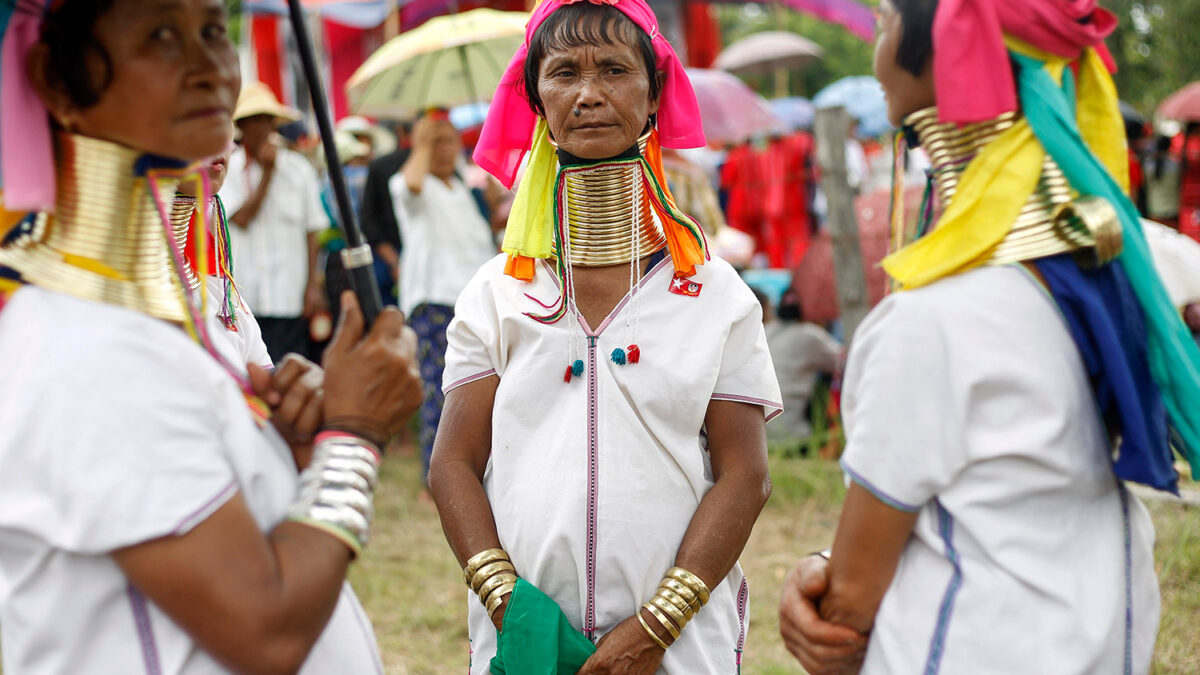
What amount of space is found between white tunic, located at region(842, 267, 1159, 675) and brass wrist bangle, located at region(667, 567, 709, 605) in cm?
60

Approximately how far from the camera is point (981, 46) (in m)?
1.77

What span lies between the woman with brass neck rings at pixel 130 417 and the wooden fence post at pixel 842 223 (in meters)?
5.76

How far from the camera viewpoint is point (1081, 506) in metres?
1.83

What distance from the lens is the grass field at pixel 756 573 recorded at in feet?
14.8

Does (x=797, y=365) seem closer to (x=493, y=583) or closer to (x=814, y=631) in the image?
(x=493, y=583)

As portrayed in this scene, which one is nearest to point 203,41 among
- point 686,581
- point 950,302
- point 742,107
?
point 950,302

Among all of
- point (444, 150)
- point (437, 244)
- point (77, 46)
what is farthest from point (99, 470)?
point (444, 150)

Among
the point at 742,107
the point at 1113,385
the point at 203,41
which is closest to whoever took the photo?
the point at 203,41

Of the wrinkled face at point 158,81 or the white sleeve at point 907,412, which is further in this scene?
the white sleeve at point 907,412

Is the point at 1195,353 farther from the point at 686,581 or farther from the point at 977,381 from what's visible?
the point at 686,581

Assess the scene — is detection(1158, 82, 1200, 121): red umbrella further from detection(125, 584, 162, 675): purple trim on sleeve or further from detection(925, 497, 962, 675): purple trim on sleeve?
detection(125, 584, 162, 675): purple trim on sleeve

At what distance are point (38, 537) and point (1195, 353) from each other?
1.85 metres

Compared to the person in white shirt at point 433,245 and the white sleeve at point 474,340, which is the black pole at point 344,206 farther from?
the person in white shirt at point 433,245

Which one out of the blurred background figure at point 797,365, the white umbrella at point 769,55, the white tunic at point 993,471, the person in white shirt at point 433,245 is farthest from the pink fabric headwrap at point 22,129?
the white umbrella at point 769,55
